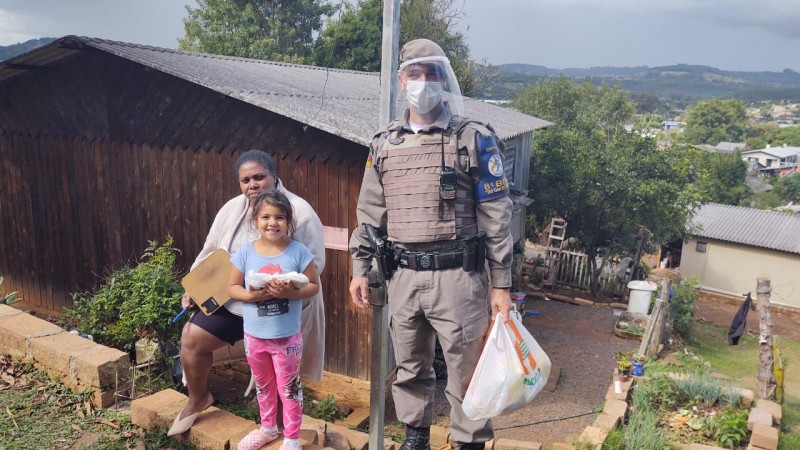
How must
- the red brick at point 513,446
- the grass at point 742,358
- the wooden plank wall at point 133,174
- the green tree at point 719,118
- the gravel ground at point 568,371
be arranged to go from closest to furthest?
the red brick at point 513,446 < the wooden plank wall at point 133,174 < the gravel ground at point 568,371 < the grass at point 742,358 < the green tree at point 719,118

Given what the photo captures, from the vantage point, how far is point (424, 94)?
9.12ft

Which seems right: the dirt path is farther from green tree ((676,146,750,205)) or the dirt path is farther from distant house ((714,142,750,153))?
distant house ((714,142,750,153))

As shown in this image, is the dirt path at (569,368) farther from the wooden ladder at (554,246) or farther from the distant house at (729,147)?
the distant house at (729,147)

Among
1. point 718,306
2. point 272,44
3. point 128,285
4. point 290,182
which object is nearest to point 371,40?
point 272,44

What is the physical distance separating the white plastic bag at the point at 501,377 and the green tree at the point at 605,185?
1285 cm

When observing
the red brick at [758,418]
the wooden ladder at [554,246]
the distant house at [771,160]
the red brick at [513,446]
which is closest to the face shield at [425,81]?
the red brick at [513,446]

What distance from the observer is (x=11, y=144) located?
784cm

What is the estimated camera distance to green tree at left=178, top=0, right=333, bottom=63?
80.8ft

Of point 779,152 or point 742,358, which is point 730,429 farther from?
point 779,152

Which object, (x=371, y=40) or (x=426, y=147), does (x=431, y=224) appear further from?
(x=371, y=40)

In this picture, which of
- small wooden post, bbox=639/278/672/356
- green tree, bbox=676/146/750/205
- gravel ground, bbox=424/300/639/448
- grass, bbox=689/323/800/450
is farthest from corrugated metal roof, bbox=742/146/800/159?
small wooden post, bbox=639/278/672/356

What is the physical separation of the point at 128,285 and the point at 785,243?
22970mm

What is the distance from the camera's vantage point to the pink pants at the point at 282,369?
2801 millimetres

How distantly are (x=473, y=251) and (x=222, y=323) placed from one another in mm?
1404
